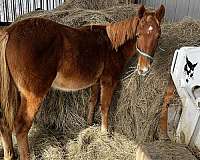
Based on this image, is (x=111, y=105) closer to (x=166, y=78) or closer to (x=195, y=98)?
(x=166, y=78)

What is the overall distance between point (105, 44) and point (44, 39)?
0.55m

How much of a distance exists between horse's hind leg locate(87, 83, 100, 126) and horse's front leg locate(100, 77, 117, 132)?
12cm

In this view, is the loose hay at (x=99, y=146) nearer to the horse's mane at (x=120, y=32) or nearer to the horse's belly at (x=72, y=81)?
the horse's belly at (x=72, y=81)

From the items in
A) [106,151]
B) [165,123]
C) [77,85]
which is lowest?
[106,151]

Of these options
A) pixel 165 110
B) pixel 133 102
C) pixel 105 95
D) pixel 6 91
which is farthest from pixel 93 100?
pixel 6 91

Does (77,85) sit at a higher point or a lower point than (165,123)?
higher

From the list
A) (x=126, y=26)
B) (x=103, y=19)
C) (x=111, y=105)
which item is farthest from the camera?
(x=103, y=19)

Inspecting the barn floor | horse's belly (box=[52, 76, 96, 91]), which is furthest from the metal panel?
horse's belly (box=[52, 76, 96, 91])

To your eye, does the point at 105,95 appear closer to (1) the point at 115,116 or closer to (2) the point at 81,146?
(1) the point at 115,116

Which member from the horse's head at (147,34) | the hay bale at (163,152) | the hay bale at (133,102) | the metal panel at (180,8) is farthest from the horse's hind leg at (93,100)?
the metal panel at (180,8)

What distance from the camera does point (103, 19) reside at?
9.79 ft

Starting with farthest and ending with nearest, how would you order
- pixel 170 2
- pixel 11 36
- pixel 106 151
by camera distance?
pixel 170 2 → pixel 106 151 → pixel 11 36

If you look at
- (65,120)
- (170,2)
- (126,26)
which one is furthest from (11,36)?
(170,2)

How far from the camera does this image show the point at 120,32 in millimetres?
2439
